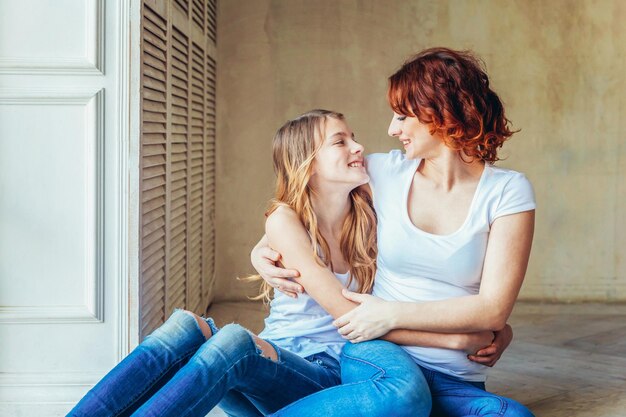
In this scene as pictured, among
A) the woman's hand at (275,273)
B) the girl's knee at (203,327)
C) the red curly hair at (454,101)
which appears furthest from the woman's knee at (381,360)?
the red curly hair at (454,101)

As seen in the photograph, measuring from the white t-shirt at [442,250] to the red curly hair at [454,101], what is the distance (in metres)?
0.11

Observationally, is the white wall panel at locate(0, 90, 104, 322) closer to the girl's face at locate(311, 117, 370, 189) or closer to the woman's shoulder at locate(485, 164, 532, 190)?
the girl's face at locate(311, 117, 370, 189)

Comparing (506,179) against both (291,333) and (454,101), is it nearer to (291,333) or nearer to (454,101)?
(454,101)

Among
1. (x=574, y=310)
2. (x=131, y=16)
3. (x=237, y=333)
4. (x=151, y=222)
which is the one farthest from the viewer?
(x=574, y=310)

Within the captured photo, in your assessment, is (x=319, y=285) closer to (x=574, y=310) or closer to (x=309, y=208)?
(x=309, y=208)

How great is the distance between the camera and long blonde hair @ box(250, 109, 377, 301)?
254 cm

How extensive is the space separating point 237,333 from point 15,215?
1.07 m

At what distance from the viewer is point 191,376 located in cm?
204

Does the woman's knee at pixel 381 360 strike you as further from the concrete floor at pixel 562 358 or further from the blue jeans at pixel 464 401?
the concrete floor at pixel 562 358

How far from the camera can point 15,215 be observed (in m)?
Result: 2.79

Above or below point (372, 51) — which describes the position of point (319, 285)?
below

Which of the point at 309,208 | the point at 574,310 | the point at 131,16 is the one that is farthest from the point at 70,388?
the point at 574,310

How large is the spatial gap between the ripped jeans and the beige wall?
3.22 metres

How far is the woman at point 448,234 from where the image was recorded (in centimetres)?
227
